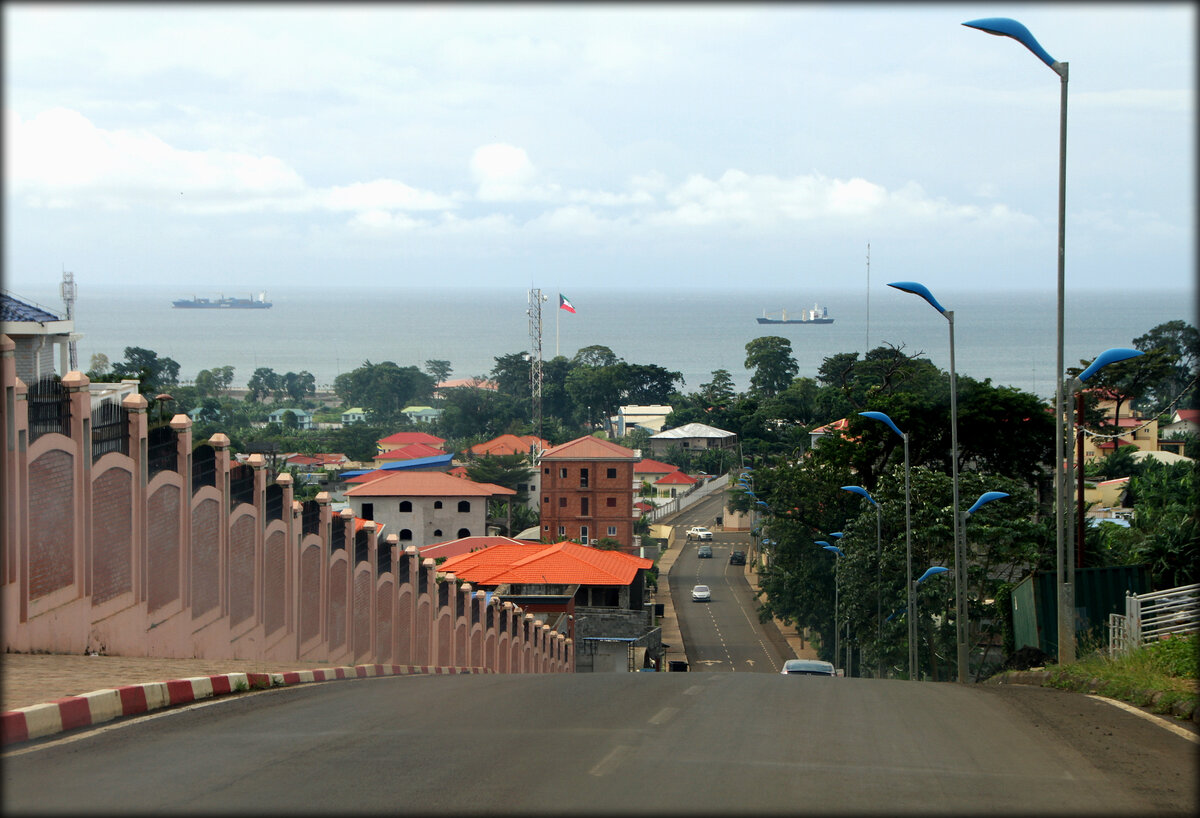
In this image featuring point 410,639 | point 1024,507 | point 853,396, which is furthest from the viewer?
point 853,396

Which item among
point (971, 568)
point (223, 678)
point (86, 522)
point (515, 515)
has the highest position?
point (86, 522)

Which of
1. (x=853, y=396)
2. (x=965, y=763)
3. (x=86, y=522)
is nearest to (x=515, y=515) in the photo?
(x=853, y=396)

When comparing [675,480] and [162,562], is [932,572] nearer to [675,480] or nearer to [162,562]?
[162,562]

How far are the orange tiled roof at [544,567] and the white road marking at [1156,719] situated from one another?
1366 inches

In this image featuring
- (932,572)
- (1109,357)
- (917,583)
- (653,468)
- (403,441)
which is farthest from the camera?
(403,441)

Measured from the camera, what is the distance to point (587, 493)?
3130 inches

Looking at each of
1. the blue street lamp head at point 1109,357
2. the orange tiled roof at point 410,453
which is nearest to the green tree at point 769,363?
the orange tiled roof at point 410,453

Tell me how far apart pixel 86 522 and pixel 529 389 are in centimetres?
12775

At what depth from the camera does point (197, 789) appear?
6.97 meters

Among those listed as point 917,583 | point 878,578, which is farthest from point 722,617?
point 917,583

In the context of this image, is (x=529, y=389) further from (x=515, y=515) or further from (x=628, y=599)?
(x=628, y=599)

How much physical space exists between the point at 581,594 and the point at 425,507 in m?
27.4

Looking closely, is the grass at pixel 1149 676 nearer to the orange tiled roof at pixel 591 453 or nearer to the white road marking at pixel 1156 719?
the white road marking at pixel 1156 719

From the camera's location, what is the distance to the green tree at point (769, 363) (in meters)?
126
